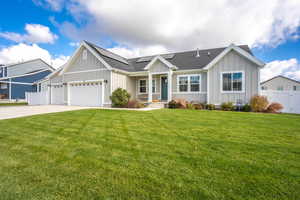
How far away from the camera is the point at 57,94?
53.0 ft

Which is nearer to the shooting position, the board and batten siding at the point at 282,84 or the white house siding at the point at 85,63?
the white house siding at the point at 85,63

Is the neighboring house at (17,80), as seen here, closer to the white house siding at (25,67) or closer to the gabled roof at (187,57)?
the white house siding at (25,67)

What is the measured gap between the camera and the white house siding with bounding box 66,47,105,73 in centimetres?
1322

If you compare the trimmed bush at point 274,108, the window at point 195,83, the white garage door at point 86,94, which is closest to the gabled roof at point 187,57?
the window at point 195,83

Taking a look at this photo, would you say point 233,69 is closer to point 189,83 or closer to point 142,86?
point 189,83

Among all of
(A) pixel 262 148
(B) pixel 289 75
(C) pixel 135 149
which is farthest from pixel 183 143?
(B) pixel 289 75

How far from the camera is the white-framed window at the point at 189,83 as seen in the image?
1192 centimetres

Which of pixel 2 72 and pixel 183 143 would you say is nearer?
pixel 183 143

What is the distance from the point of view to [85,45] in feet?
43.4

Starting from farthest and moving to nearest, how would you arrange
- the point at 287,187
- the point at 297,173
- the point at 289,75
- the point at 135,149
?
the point at 289,75 < the point at 135,149 < the point at 297,173 < the point at 287,187

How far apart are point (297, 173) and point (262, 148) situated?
102cm

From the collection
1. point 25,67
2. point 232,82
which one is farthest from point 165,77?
point 25,67

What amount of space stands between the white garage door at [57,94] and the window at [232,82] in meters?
16.7

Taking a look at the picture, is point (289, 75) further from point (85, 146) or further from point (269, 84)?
point (85, 146)
